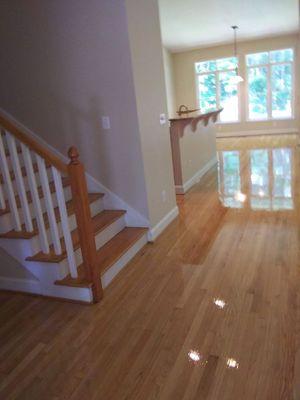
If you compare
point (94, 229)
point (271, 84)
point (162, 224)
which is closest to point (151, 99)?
point (162, 224)

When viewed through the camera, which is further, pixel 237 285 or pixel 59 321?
pixel 237 285

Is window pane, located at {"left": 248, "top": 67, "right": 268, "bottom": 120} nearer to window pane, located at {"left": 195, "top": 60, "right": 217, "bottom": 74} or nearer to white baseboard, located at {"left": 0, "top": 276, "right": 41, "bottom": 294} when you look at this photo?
window pane, located at {"left": 195, "top": 60, "right": 217, "bottom": 74}

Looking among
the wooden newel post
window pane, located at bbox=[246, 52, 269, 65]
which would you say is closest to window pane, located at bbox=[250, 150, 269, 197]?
the wooden newel post

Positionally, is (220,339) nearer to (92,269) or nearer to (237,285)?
(237,285)

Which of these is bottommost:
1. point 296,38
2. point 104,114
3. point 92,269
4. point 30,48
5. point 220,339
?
point 220,339

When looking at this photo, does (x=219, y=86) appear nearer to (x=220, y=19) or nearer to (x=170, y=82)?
(x=170, y=82)

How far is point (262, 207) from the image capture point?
4262 millimetres

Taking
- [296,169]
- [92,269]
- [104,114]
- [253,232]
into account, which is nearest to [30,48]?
[104,114]

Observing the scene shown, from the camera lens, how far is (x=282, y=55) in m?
10.6

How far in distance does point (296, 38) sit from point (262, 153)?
4.95 m

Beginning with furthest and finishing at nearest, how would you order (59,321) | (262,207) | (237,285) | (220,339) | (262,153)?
1. (262,153)
2. (262,207)
3. (237,285)
4. (59,321)
5. (220,339)

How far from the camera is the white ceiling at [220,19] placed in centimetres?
691

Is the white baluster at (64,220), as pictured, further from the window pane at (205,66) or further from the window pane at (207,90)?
the window pane at (205,66)

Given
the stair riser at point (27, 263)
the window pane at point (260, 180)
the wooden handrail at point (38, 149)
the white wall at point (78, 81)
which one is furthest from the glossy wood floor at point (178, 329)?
the wooden handrail at point (38, 149)
